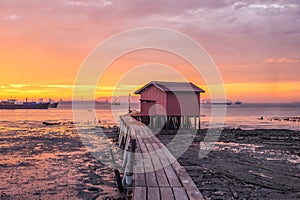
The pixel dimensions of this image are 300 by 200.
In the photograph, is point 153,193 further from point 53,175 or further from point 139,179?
point 53,175

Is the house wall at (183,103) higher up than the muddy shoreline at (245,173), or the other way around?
the house wall at (183,103)

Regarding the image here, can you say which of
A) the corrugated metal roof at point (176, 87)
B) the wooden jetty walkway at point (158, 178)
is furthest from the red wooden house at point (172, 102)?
the wooden jetty walkway at point (158, 178)

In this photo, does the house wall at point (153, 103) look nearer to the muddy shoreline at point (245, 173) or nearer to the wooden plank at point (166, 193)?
the muddy shoreline at point (245, 173)

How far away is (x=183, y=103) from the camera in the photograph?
2941cm

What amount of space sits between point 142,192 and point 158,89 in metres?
24.0

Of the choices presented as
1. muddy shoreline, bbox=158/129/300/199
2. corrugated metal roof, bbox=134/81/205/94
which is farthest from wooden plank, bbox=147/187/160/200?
corrugated metal roof, bbox=134/81/205/94

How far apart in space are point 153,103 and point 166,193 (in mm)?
24632

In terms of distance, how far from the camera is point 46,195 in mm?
10602

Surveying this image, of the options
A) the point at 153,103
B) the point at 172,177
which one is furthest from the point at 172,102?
the point at 172,177

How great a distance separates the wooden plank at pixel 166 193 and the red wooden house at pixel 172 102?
867 inches

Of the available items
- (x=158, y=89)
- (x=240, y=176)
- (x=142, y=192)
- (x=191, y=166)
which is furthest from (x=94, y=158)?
(x=158, y=89)

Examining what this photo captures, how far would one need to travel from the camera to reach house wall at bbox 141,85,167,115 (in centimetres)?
2898

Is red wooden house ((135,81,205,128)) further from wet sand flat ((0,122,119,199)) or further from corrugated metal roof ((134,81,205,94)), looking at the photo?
wet sand flat ((0,122,119,199))

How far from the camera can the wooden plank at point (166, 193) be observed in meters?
5.71
